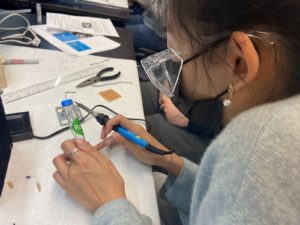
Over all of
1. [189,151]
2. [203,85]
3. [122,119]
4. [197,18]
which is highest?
[197,18]

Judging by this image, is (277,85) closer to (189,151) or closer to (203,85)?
(203,85)

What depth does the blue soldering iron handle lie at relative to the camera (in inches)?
29.3

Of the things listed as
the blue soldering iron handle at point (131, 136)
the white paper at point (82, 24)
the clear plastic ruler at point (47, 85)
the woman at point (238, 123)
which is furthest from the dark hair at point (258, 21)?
the white paper at point (82, 24)

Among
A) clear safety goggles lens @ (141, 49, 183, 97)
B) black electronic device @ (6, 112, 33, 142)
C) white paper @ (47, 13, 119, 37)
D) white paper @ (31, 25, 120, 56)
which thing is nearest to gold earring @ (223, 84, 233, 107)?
clear safety goggles lens @ (141, 49, 183, 97)

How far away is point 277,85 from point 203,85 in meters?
0.14

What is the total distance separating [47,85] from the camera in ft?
3.24

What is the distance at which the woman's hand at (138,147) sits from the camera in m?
0.75

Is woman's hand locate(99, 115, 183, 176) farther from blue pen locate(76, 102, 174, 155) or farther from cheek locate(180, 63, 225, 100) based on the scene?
cheek locate(180, 63, 225, 100)

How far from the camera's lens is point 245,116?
458mm

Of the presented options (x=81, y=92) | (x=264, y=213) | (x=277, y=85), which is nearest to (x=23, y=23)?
(x=81, y=92)

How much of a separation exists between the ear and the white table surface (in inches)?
11.8

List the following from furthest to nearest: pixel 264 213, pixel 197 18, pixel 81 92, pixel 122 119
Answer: pixel 81 92 → pixel 122 119 → pixel 197 18 → pixel 264 213

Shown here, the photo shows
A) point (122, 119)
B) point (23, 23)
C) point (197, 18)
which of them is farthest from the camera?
point (23, 23)

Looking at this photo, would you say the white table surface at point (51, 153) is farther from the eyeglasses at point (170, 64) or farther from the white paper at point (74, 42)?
the eyeglasses at point (170, 64)
